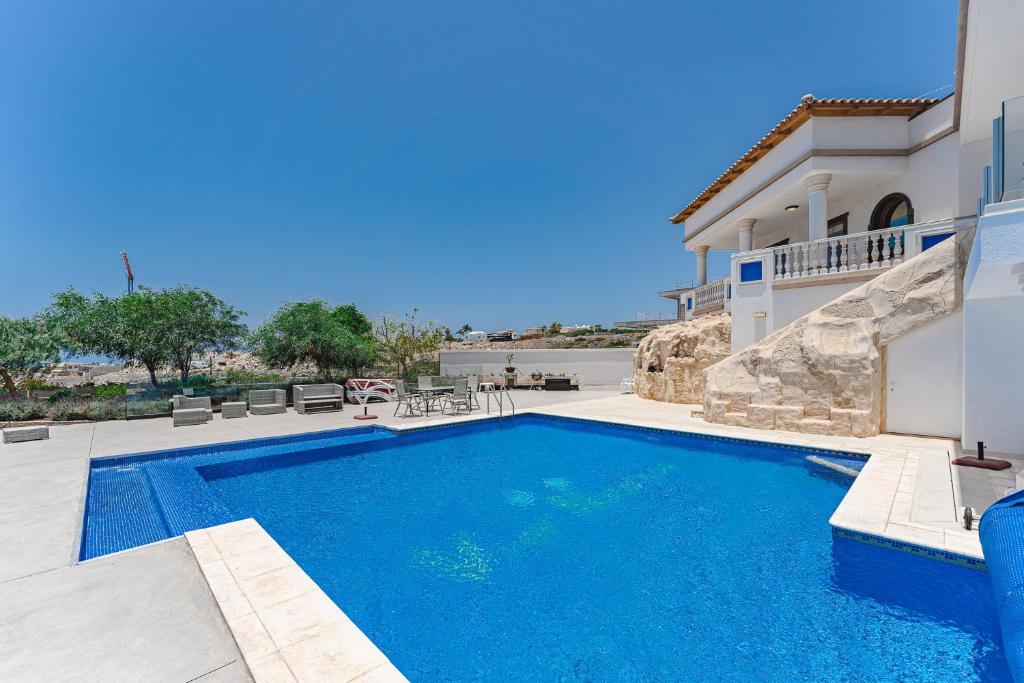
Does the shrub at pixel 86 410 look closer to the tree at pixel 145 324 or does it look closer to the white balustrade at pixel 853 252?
the tree at pixel 145 324

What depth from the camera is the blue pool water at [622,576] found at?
3041 mm

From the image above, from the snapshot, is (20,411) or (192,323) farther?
(192,323)

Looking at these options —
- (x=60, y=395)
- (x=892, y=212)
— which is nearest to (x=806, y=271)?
(x=892, y=212)

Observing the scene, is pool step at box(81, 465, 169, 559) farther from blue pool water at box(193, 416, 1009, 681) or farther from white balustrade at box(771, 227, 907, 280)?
white balustrade at box(771, 227, 907, 280)

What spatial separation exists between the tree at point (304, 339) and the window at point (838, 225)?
64.1ft

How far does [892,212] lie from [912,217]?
91cm

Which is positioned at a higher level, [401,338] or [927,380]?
[401,338]

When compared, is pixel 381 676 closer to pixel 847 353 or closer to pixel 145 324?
pixel 847 353

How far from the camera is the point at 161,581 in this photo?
3.27m

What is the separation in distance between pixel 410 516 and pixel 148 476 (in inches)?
192

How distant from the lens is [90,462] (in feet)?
A: 23.5

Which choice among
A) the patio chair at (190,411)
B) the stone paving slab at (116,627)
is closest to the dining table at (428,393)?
the patio chair at (190,411)

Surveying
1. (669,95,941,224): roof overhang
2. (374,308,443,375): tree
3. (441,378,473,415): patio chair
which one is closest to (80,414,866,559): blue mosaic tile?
(441,378,473,415): patio chair

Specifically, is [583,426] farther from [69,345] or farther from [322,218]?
[322,218]
